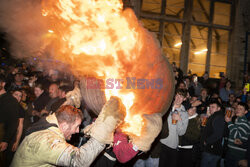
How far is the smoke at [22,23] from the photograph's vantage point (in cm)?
282

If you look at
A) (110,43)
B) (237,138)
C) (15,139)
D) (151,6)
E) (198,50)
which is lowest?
(15,139)

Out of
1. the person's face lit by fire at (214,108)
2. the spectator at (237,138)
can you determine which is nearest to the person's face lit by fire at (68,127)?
the person's face lit by fire at (214,108)

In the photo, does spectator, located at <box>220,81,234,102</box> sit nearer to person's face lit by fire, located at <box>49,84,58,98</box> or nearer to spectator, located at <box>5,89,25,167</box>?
person's face lit by fire, located at <box>49,84,58,98</box>

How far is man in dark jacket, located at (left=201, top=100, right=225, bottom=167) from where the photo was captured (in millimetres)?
4801

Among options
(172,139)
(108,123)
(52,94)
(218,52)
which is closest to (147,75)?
(108,123)

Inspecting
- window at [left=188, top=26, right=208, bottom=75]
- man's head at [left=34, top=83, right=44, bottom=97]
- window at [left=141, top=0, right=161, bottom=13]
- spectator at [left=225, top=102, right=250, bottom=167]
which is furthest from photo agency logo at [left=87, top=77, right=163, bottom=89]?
window at [left=188, top=26, right=208, bottom=75]

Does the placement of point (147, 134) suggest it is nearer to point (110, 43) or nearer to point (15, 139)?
point (110, 43)

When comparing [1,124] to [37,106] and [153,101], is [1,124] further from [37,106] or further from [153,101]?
[153,101]

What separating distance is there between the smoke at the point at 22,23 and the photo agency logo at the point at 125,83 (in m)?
1.58

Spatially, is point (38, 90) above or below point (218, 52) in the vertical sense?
below

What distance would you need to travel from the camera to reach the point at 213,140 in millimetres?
4777

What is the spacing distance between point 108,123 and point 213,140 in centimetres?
382

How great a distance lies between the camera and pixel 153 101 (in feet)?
7.91

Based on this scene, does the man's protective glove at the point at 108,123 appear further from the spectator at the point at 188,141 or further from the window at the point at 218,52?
the window at the point at 218,52
